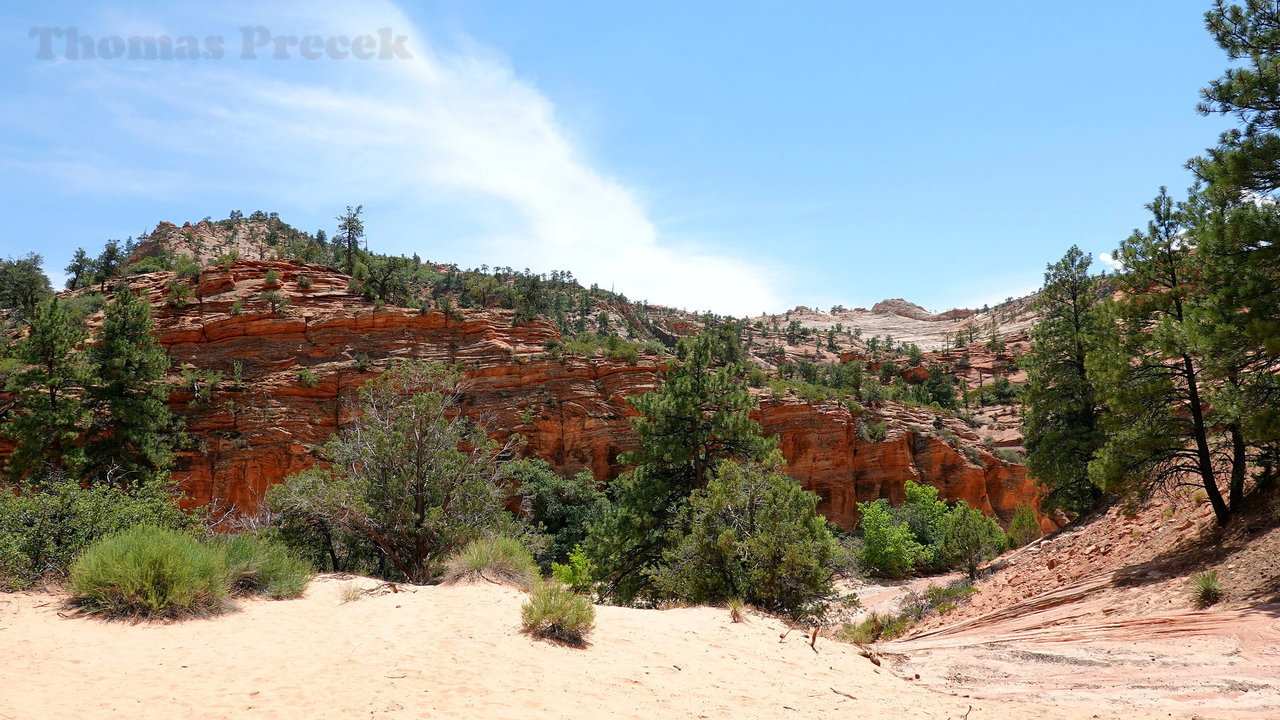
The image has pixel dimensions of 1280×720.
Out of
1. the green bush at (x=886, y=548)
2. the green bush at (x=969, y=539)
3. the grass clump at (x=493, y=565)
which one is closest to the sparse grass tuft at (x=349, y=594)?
the grass clump at (x=493, y=565)

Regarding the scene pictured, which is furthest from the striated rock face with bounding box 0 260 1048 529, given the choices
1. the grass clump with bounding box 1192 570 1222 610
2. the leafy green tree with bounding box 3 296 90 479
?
the grass clump with bounding box 1192 570 1222 610

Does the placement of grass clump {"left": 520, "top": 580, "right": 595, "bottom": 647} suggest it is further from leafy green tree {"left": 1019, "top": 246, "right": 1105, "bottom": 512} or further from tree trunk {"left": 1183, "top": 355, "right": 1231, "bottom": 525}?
leafy green tree {"left": 1019, "top": 246, "right": 1105, "bottom": 512}

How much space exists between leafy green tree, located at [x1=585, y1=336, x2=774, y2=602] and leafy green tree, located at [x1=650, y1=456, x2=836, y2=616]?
4252mm

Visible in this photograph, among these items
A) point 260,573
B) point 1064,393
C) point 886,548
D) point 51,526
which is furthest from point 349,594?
point 886,548

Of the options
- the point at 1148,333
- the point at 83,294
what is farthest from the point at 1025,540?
the point at 83,294

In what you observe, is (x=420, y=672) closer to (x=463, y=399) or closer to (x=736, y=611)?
(x=736, y=611)

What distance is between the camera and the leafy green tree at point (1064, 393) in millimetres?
17891

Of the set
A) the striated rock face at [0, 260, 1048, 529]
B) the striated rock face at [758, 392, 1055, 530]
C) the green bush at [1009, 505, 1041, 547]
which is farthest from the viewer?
the striated rock face at [758, 392, 1055, 530]

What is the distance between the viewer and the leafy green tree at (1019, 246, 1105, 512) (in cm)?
1789

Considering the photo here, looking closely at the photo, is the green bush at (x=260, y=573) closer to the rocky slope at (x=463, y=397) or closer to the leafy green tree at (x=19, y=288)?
the rocky slope at (x=463, y=397)

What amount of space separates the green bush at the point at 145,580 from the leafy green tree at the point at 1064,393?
19697 mm

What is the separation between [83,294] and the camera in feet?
137

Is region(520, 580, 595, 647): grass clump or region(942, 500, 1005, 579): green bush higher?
region(520, 580, 595, 647): grass clump

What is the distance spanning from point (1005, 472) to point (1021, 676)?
1571 inches
